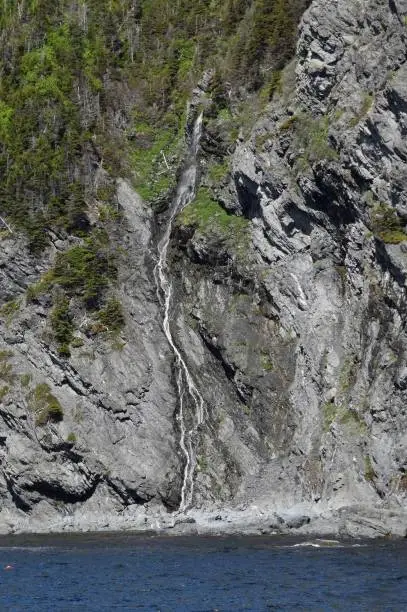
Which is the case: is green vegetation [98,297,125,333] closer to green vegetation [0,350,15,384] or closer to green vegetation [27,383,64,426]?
green vegetation [27,383,64,426]

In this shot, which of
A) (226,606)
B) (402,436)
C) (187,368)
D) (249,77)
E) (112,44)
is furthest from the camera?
(112,44)

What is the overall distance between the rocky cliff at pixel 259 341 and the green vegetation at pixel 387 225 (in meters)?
0.14

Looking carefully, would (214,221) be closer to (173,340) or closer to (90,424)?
(173,340)

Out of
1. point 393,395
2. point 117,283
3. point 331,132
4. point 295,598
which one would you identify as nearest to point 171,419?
point 117,283

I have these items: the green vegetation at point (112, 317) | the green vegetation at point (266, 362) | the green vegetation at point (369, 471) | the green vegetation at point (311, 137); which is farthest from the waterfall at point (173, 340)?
the green vegetation at point (369, 471)

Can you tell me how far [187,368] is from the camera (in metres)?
74.7

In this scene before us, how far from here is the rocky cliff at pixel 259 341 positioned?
64.2m

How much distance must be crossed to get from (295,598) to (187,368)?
3414 cm

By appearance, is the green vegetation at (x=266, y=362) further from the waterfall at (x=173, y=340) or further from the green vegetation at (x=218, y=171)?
the green vegetation at (x=218, y=171)

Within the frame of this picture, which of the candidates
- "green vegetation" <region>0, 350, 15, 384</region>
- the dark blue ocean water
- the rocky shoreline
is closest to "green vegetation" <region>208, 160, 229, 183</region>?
"green vegetation" <region>0, 350, 15, 384</region>

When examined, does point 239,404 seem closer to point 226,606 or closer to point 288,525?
point 288,525

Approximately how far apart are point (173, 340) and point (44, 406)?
10124mm

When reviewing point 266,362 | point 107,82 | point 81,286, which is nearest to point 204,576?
point 266,362

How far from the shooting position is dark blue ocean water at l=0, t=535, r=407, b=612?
41.5m
